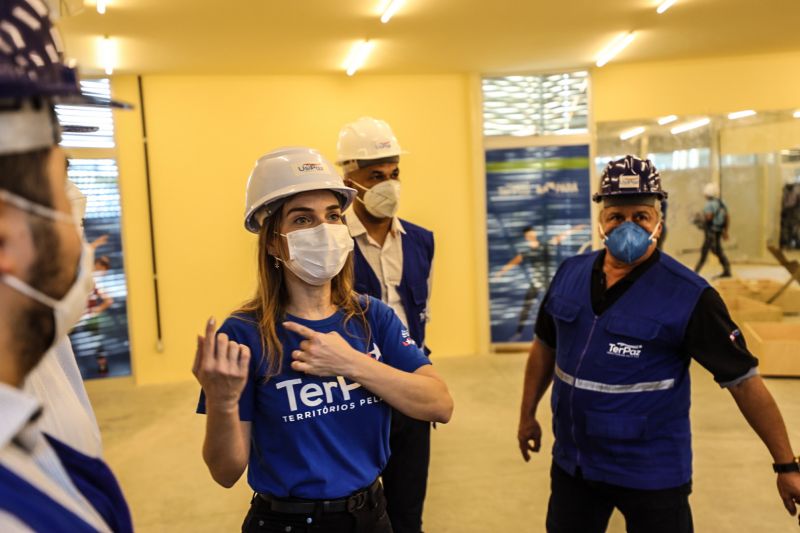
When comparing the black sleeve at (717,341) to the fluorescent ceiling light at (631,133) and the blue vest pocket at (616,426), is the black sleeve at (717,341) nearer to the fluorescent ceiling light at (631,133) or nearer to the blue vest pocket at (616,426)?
the blue vest pocket at (616,426)

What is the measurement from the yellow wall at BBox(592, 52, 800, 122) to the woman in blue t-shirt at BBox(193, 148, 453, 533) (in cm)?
577

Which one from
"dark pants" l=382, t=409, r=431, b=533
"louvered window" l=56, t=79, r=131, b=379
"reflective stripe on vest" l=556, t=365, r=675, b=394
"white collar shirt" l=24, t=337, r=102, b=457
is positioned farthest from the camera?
"louvered window" l=56, t=79, r=131, b=379

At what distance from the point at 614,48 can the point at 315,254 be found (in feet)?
17.4

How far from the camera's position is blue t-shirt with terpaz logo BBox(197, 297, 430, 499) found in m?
1.46

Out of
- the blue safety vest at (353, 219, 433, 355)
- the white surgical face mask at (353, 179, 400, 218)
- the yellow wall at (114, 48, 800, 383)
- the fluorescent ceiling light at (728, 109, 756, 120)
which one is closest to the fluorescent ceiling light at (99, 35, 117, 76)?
the yellow wall at (114, 48, 800, 383)

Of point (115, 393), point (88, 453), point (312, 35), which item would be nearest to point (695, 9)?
point (312, 35)

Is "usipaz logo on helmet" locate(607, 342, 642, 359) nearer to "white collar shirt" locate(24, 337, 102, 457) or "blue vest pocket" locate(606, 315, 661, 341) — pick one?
"blue vest pocket" locate(606, 315, 661, 341)

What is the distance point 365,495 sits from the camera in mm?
1511

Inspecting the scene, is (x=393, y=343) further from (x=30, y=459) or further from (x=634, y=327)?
(x=30, y=459)

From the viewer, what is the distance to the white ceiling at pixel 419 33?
4527 mm

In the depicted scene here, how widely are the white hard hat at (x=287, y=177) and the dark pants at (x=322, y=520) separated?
72 cm

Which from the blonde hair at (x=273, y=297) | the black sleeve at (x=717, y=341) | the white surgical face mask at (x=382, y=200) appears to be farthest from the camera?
the white surgical face mask at (x=382, y=200)

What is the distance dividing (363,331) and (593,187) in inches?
224

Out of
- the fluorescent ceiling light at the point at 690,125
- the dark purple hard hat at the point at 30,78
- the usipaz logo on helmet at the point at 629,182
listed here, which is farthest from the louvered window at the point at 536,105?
the dark purple hard hat at the point at 30,78
